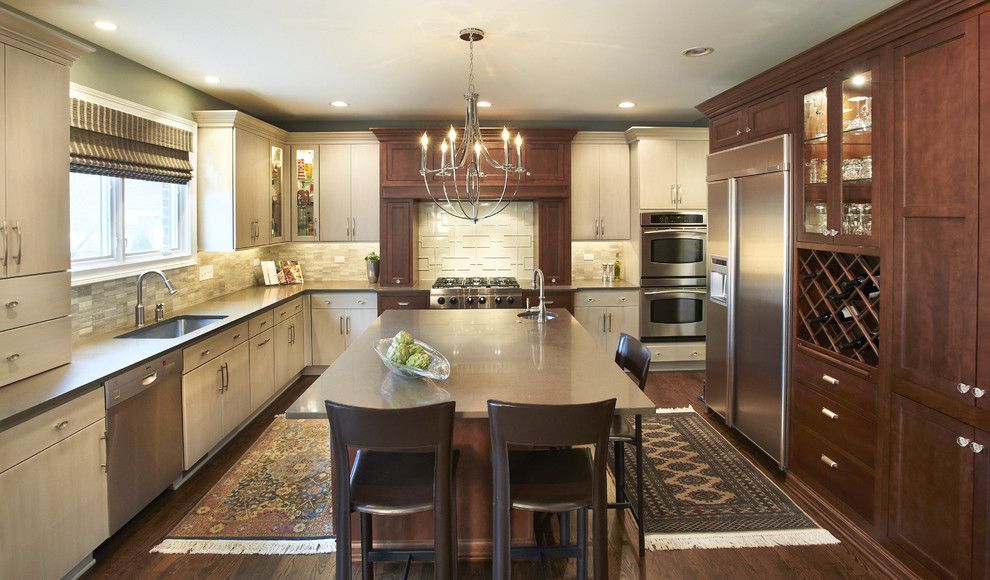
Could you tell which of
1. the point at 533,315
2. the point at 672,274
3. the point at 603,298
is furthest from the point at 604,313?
the point at 533,315

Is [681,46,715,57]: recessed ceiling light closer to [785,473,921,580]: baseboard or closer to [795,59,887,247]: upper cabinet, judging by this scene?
[795,59,887,247]: upper cabinet

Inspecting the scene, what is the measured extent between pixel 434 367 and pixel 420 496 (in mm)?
623

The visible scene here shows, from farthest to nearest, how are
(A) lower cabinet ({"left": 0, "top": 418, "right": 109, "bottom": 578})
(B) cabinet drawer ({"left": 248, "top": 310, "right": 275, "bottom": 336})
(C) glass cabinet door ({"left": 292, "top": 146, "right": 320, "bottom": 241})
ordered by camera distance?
(C) glass cabinet door ({"left": 292, "top": 146, "right": 320, "bottom": 241}), (B) cabinet drawer ({"left": 248, "top": 310, "right": 275, "bottom": 336}), (A) lower cabinet ({"left": 0, "top": 418, "right": 109, "bottom": 578})

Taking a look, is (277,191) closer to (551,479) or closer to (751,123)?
(751,123)

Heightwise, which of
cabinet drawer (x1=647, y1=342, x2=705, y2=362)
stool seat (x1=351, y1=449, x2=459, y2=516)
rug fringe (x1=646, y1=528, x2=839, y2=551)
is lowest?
rug fringe (x1=646, y1=528, x2=839, y2=551)

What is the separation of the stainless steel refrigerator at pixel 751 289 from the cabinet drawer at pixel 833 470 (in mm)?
155

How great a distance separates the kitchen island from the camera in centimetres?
239

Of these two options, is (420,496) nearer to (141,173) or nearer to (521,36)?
(521,36)

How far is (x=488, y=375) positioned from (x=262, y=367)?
295 centimetres

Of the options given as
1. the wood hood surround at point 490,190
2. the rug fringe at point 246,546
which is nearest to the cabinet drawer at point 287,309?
the wood hood surround at point 490,190

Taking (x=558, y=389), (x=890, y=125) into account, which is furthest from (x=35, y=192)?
(x=890, y=125)

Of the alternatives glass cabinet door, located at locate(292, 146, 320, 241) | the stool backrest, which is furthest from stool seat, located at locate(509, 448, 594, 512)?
glass cabinet door, located at locate(292, 146, 320, 241)

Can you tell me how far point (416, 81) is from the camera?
4996mm

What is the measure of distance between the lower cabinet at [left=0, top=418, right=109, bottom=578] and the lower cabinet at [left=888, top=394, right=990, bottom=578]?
11.5ft
